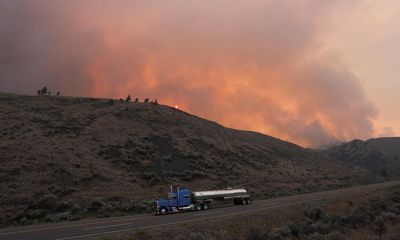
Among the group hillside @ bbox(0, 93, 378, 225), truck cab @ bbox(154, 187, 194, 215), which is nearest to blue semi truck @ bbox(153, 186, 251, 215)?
truck cab @ bbox(154, 187, 194, 215)

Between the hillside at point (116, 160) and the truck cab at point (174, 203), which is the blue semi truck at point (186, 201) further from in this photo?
the hillside at point (116, 160)

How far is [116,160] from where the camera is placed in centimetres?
5672

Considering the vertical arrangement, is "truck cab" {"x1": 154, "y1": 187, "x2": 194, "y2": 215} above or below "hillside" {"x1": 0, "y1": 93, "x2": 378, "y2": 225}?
below

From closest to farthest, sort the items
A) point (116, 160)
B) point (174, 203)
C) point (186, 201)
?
1. point (174, 203)
2. point (186, 201)
3. point (116, 160)

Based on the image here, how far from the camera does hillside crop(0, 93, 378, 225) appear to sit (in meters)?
40.6

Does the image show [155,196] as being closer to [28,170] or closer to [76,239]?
[28,170]

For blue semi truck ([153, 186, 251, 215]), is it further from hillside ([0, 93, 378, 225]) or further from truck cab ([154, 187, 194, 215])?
hillside ([0, 93, 378, 225])

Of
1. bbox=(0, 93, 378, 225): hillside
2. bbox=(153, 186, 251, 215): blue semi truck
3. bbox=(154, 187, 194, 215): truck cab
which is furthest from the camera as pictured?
bbox=(0, 93, 378, 225): hillside

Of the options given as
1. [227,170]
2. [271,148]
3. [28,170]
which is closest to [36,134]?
[28,170]

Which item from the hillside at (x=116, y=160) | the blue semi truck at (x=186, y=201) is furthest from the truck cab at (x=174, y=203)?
the hillside at (x=116, y=160)

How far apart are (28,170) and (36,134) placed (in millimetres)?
15152

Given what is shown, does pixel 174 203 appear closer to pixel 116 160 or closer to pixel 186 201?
pixel 186 201

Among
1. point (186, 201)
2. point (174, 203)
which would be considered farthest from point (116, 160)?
point (174, 203)

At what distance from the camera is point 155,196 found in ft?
149
